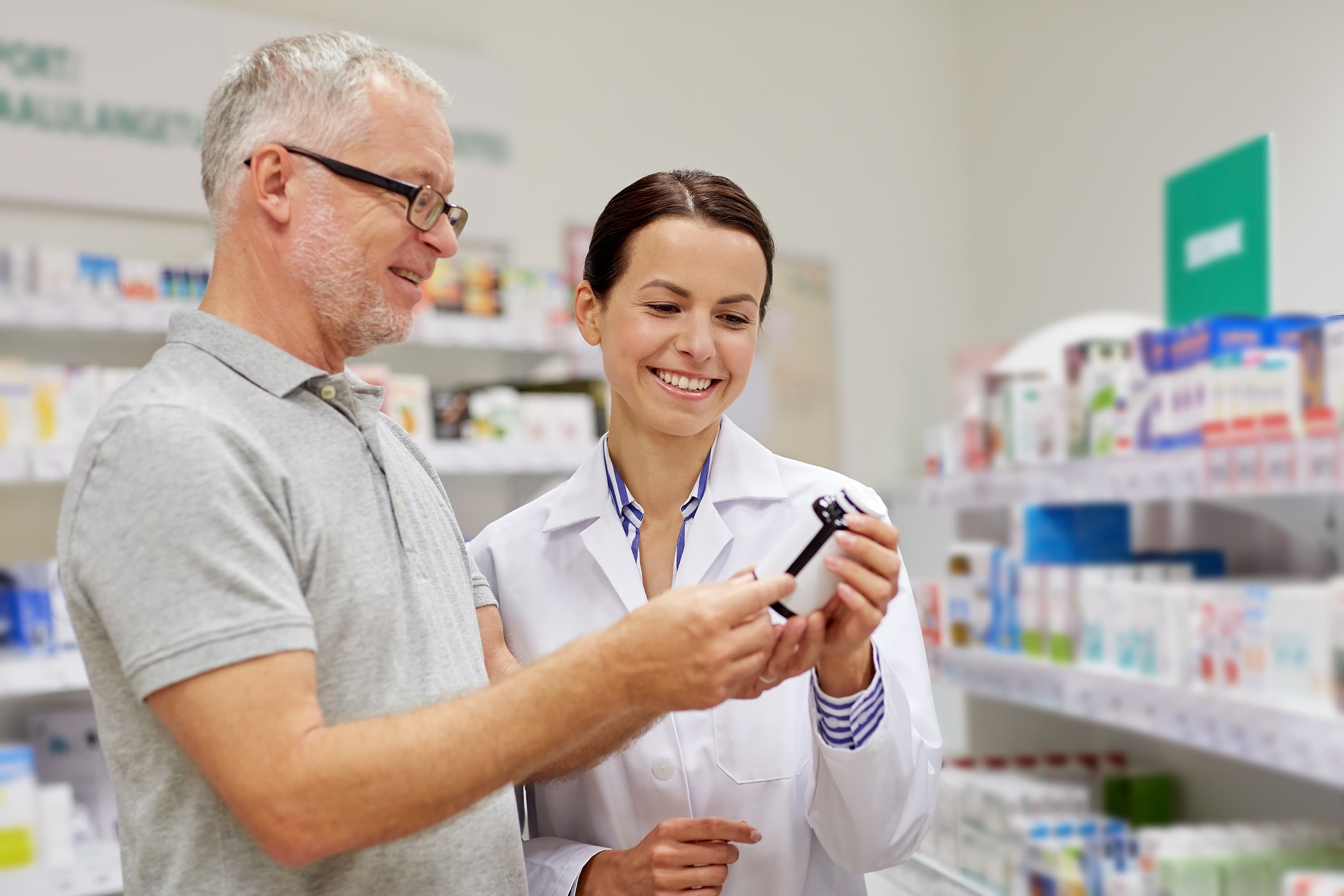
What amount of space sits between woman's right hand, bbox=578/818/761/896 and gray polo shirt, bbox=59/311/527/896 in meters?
0.14

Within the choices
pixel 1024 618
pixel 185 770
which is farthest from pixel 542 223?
pixel 185 770

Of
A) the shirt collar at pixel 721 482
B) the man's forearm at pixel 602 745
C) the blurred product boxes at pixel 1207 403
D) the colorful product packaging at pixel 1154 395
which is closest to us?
the man's forearm at pixel 602 745

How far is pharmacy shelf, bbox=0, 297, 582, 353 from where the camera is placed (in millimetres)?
3283

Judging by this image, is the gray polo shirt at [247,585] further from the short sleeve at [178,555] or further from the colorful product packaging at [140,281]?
the colorful product packaging at [140,281]

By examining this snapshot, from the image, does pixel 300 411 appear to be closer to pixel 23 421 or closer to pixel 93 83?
pixel 23 421

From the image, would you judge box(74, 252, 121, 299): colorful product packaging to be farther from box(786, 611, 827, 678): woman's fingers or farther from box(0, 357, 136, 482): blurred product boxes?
box(786, 611, 827, 678): woman's fingers

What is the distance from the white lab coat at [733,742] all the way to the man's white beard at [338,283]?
44cm

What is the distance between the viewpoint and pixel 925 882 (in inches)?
92.6

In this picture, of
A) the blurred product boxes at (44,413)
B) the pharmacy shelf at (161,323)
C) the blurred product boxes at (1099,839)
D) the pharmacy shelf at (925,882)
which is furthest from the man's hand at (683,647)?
the blurred product boxes at (44,413)

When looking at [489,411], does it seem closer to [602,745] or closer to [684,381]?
[684,381]

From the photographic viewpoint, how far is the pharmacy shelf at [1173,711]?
2125 millimetres

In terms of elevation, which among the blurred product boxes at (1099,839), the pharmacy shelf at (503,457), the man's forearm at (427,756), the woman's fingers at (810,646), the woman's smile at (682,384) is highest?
the woman's smile at (682,384)

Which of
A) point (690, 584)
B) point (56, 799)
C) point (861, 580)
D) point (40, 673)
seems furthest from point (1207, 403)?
point (56, 799)

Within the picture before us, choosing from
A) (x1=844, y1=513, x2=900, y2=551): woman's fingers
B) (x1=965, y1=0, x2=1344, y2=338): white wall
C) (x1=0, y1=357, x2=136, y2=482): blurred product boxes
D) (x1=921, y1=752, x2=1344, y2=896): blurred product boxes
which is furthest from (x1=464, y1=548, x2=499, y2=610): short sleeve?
(x1=965, y1=0, x2=1344, y2=338): white wall
